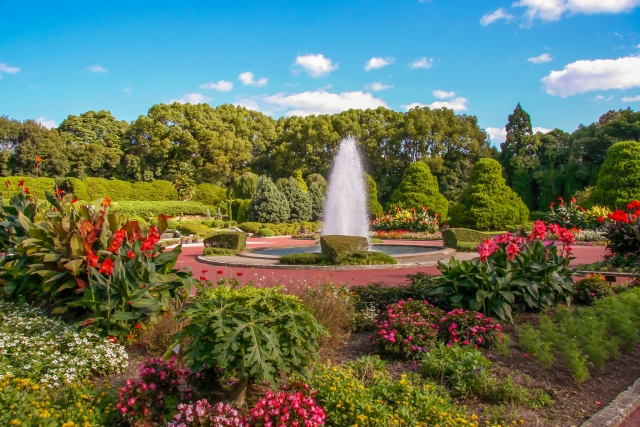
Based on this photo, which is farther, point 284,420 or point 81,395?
point 81,395

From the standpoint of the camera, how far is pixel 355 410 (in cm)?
298

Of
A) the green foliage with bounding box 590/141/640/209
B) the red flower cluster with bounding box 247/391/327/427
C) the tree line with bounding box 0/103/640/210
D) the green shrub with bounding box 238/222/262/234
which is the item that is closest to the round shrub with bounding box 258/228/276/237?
the green shrub with bounding box 238/222/262/234

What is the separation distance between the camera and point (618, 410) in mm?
3412

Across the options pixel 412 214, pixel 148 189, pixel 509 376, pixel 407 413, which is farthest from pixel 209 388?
pixel 148 189

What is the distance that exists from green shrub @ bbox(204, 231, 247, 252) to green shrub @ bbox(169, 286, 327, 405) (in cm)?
1251

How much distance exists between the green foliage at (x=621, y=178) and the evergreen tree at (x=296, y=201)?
721 inches

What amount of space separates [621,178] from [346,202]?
12.7m

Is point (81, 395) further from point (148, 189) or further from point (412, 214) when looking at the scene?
point (148, 189)

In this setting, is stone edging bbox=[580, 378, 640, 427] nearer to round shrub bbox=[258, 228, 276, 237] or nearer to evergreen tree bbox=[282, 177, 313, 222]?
round shrub bbox=[258, 228, 276, 237]

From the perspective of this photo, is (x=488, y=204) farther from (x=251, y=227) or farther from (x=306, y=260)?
(x=306, y=260)

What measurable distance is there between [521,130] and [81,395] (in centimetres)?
4106

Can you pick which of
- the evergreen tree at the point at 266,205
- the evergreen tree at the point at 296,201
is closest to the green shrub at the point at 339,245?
the evergreen tree at the point at 266,205

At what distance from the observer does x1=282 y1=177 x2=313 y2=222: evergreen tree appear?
111 ft

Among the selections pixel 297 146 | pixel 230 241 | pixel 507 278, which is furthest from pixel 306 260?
pixel 297 146
